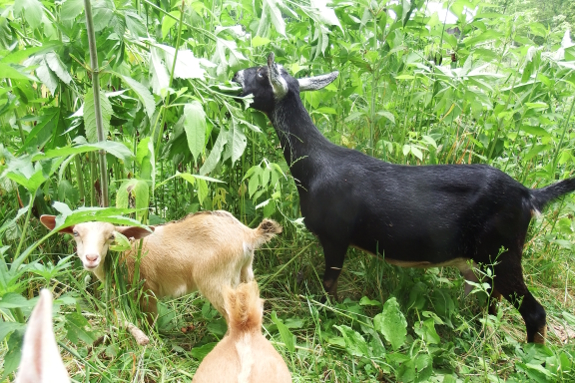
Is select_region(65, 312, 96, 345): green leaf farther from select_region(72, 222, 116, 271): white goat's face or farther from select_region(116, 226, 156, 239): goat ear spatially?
select_region(116, 226, 156, 239): goat ear

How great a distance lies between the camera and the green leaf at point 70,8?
5.16ft

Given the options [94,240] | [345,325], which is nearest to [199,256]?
[94,240]

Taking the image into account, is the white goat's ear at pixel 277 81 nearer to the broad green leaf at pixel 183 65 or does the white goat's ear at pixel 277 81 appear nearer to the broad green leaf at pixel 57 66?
the broad green leaf at pixel 183 65

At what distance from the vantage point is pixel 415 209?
2.31 m

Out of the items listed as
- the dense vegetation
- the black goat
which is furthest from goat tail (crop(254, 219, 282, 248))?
the black goat

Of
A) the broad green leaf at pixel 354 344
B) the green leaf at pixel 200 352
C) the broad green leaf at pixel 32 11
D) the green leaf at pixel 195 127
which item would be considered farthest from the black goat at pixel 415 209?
the broad green leaf at pixel 32 11

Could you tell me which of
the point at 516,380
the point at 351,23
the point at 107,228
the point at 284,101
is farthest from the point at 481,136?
the point at 107,228

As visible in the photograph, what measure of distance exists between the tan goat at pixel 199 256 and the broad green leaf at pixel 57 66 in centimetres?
66

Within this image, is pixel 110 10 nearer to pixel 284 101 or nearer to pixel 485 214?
pixel 284 101

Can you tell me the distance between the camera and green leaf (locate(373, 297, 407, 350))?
6.55ft

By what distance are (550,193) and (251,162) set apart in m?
1.56

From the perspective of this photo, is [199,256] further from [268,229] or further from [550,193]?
[550,193]

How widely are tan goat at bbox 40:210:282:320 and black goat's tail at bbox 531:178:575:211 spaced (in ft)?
4.16

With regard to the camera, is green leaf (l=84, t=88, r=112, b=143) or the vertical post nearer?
the vertical post
